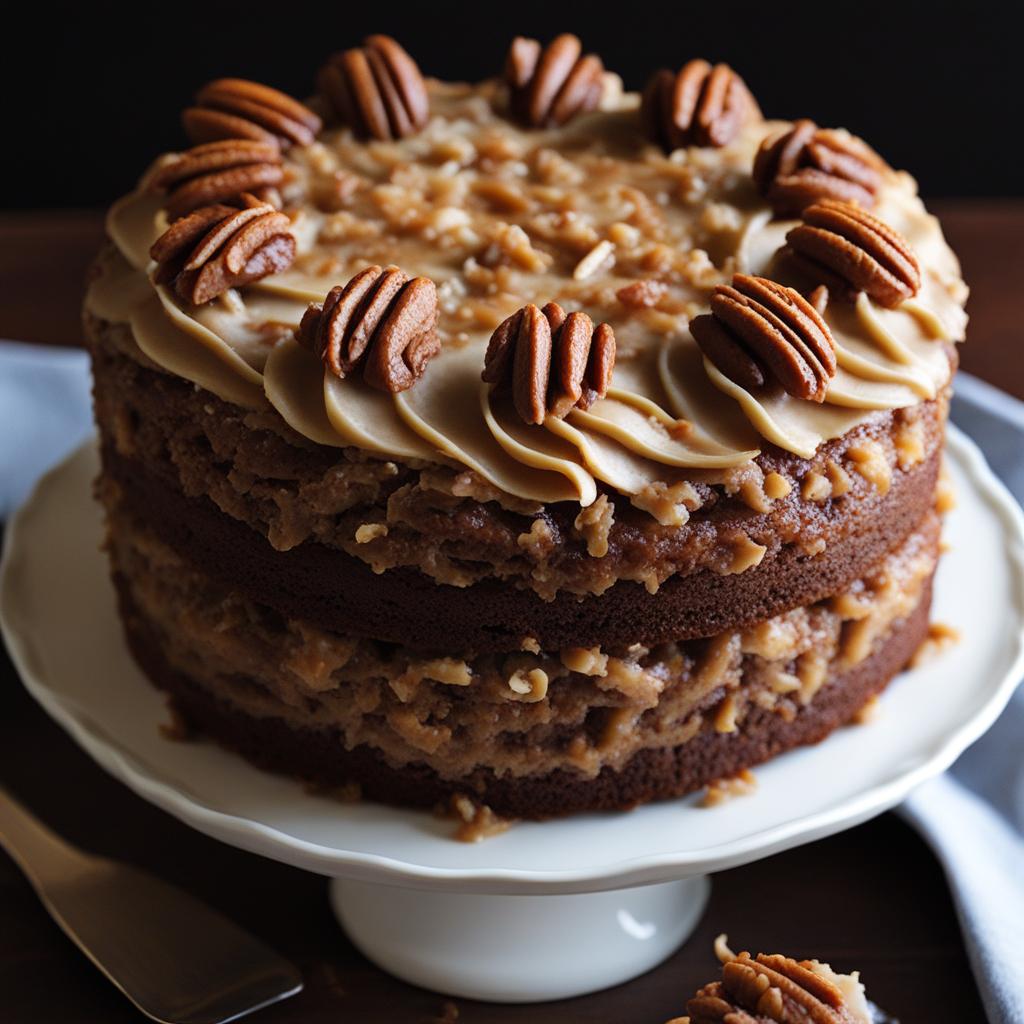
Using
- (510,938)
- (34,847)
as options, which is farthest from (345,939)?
(34,847)

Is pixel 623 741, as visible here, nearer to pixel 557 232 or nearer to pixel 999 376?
pixel 557 232

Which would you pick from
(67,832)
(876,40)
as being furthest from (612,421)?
(876,40)

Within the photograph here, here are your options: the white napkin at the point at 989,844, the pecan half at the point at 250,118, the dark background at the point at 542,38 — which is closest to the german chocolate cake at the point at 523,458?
the pecan half at the point at 250,118

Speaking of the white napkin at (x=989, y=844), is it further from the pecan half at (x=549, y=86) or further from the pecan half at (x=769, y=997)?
the pecan half at (x=549, y=86)

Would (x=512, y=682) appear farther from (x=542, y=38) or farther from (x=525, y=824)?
(x=542, y=38)

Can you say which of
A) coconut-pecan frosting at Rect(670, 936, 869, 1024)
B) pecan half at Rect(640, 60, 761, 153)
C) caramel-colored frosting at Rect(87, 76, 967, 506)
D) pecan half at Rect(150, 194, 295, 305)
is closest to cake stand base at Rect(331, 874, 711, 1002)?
coconut-pecan frosting at Rect(670, 936, 869, 1024)
